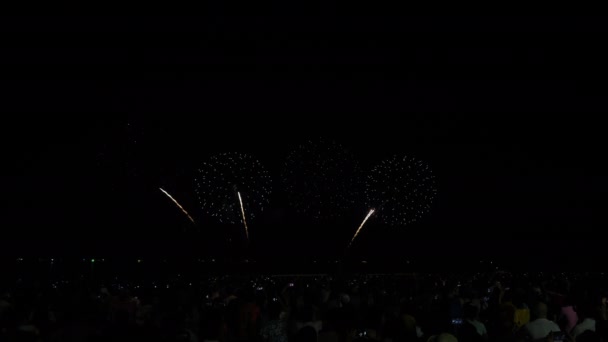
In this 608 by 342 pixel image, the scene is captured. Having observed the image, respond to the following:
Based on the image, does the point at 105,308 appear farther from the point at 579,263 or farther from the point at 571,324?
A: the point at 579,263

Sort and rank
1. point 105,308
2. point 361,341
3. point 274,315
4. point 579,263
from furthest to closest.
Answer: point 579,263 → point 105,308 → point 274,315 → point 361,341

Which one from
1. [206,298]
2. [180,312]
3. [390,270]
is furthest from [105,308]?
[390,270]

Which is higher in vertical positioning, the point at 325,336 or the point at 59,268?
the point at 59,268

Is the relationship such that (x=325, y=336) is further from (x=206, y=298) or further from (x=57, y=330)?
(x=206, y=298)

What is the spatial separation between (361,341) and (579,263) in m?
56.5

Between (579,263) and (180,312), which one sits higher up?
(579,263)

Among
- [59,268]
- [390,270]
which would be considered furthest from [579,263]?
[59,268]

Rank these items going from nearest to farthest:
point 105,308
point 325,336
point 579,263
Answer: point 325,336 → point 105,308 → point 579,263

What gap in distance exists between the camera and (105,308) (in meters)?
14.6

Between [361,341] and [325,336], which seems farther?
[325,336]

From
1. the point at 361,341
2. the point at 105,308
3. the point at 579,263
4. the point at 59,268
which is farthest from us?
the point at 579,263

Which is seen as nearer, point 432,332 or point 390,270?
point 432,332

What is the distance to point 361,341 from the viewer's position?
8875 millimetres

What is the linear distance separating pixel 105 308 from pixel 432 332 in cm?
702
